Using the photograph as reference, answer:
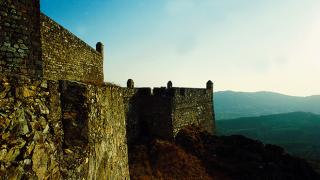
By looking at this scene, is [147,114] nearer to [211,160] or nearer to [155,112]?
[155,112]

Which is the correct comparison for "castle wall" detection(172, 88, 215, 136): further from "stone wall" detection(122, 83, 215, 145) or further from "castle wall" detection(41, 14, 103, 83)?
"castle wall" detection(41, 14, 103, 83)

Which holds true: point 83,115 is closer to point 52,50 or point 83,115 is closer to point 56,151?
point 56,151

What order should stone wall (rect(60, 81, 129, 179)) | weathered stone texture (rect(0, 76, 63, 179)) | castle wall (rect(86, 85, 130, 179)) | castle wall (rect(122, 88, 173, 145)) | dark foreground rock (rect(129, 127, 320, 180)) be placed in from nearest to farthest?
1. weathered stone texture (rect(0, 76, 63, 179))
2. stone wall (rect(60, 81, 129, 179))
3. castle wall (rect(86, 85, 130, 179))
4. dark foreground rock (rect(129, 127, 320, 180))
5. castle wall (rect(122, 88, 173, 145))

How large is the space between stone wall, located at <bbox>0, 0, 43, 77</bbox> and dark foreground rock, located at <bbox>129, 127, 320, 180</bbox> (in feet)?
39.6

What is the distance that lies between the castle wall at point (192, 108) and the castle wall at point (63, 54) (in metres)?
7.25

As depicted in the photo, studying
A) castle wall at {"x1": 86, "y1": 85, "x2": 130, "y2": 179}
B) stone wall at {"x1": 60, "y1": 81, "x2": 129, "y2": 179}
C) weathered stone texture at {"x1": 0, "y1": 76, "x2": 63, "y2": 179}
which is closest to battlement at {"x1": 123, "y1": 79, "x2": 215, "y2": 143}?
castle wall at {"x1": 86, "y1": 85, "x2": 130, "y2": 179}

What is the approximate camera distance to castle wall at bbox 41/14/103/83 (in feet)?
43.6

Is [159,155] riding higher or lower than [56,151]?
lower

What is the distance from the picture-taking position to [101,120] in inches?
241

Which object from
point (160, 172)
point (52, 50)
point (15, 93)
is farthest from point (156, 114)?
point (15, 93)

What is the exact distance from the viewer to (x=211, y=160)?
71.7ft

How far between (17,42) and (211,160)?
55.9ft

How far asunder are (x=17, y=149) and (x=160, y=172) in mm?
16674

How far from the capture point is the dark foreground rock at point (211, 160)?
19812 millimetres
